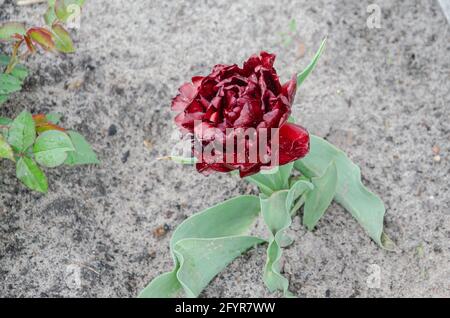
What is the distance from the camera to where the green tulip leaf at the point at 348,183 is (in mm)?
Answer: 1702

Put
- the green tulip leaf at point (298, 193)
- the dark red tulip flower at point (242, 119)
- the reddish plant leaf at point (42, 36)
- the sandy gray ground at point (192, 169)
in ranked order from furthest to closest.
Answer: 1. the sandy gray ground at point (192, 169)
2. the reddish plant leaf at point (42, 36)
3. the green tulip leaf at point (298, 193)
4. the dark red tulip flower at point (242, 119)

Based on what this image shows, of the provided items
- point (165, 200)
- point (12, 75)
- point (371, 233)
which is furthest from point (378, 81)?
point (12, 75)

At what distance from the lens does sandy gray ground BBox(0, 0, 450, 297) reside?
1896 mm

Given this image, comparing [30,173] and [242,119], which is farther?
[30,173]

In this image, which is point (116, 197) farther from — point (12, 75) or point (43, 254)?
point (12, 75)

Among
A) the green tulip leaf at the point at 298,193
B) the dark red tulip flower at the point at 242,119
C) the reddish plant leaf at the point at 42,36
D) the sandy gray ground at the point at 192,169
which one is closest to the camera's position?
the dark red tulip flower at the point at 242,119

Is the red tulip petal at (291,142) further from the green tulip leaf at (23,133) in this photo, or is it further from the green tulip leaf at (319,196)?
the green tulip leaf at (23,133)

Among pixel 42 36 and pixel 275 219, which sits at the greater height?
pixel 42 36

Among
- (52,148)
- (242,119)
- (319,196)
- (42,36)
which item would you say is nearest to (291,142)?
(242,119)

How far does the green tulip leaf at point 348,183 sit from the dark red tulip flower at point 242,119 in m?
0.38

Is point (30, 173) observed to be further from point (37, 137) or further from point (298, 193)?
point (298, 193)

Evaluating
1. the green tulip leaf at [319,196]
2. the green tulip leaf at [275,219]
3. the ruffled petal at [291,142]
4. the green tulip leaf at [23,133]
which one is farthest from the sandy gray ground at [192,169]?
the ruffled petal at [291,142]

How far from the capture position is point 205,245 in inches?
63.4

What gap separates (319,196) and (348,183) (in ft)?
0.27
